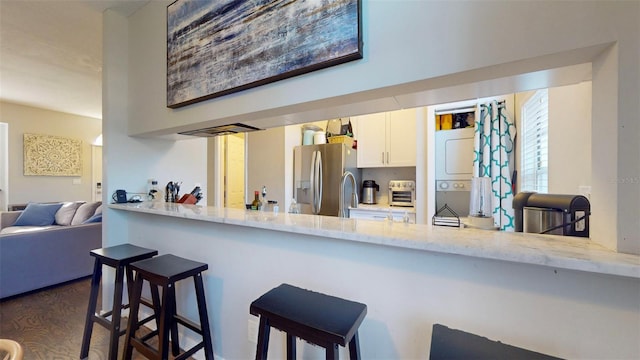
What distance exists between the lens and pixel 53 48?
2.71 meters

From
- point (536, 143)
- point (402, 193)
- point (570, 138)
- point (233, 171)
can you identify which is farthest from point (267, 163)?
point (570, 138)

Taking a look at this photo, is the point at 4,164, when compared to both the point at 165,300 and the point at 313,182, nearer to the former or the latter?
the point at 313,182

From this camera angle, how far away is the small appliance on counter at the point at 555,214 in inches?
35.9

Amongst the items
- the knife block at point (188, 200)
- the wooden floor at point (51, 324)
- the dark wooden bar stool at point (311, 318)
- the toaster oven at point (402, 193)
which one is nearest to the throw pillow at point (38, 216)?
the wooden floor at point (51, 324)

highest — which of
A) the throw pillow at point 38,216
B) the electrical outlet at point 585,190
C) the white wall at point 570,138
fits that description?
the white wall at point 570,138

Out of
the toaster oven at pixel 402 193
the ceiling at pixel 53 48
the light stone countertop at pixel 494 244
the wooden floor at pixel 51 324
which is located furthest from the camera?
the toaster oven at pixel 402 193

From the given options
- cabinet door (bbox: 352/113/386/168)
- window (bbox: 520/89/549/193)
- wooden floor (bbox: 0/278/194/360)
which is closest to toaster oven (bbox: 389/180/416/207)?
cabinet door (bbox: 352/113/386/168)

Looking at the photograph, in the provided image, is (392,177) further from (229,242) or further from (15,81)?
Answer: (15,81)

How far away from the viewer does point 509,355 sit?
689 millimetres

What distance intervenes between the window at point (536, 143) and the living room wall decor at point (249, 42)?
161 centimetres

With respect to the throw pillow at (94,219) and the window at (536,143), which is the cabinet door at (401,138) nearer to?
the window at (536,143)

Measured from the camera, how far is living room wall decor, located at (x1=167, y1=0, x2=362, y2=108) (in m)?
1.11

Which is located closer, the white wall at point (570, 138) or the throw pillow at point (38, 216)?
the white wall at point (570, 138)

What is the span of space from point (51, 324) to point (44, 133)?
4.89 meters
